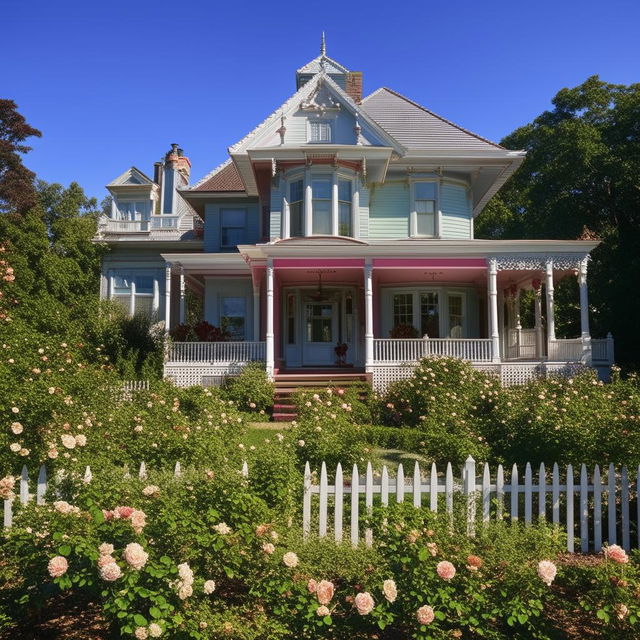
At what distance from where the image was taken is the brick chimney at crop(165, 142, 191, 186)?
27.6 metres

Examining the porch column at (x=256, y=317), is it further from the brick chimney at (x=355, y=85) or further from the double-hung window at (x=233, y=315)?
the brick chimney at (x=355, y=85)

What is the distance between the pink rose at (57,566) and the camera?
347 cm

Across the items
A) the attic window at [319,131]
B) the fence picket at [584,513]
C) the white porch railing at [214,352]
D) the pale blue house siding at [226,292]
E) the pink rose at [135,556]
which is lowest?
the fence picket at [584,513]

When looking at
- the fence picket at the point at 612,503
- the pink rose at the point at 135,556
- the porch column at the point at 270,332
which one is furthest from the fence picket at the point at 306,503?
the porch column at the point at 270,332

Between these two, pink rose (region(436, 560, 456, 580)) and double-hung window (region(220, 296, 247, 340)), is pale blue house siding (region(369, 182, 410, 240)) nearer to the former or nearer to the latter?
double-hung window (region(220, 296, 247, 340))

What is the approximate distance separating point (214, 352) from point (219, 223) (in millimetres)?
7289

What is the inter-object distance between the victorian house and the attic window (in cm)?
4

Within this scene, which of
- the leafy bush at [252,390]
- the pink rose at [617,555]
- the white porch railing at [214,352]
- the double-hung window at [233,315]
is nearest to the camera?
the pink rose at [617,555]

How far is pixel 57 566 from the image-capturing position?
3473mm

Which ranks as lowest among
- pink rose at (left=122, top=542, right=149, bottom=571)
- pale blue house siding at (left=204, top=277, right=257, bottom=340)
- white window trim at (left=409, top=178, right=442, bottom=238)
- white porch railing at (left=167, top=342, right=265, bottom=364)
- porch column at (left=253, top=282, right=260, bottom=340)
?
pink rose at (left=122, top=542, right=149, bottom=571)

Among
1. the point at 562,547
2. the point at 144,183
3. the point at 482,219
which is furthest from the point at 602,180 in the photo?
the point at 562,547

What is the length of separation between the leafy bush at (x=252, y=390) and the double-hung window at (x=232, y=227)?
7945 millimetres

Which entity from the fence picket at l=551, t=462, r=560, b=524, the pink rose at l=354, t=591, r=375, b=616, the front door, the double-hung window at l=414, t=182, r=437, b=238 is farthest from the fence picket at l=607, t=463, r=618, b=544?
the double-hung window at l=414, t=182, r=437, b=238

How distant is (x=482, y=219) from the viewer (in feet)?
113
